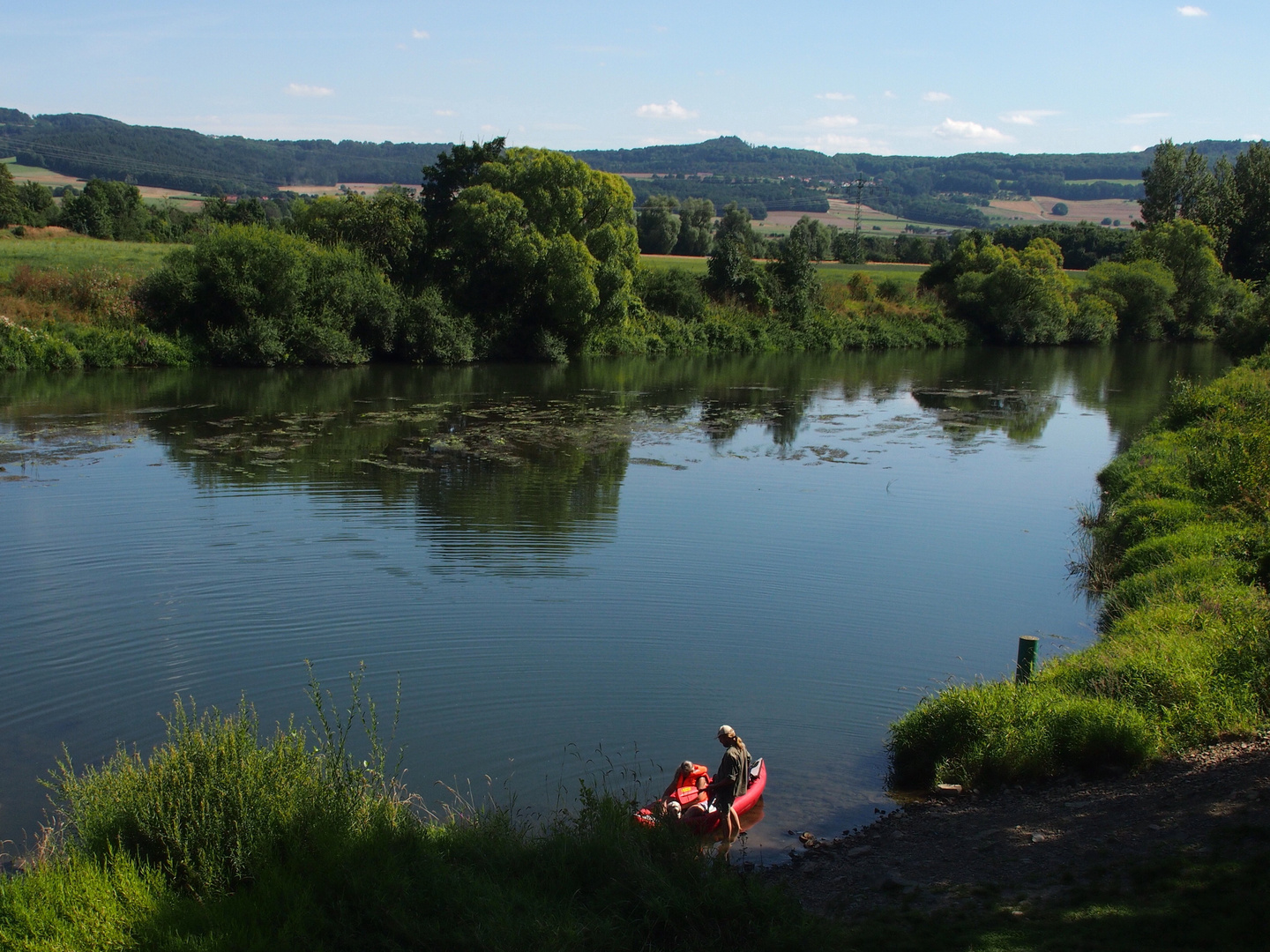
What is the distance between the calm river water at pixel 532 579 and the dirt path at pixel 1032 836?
77 cm

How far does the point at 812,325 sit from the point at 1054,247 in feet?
77.8

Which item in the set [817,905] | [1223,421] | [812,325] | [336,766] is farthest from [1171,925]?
[812,325]

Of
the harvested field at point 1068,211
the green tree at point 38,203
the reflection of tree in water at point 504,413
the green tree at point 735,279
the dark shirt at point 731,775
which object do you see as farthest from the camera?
the harvested field at point 1068,211

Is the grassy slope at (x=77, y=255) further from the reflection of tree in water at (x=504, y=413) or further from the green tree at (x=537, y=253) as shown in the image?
the green tree at (x=537, y=253)

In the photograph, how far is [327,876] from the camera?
6145 mm

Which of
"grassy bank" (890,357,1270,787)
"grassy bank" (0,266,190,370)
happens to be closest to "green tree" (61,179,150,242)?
"grassy bank" (0,266,190,370)

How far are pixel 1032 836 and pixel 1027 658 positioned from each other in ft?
10.1

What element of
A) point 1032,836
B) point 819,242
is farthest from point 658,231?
point 1032,836

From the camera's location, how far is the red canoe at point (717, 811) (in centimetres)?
788

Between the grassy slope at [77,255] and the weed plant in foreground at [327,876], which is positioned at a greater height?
the grassy slope at [77,255]

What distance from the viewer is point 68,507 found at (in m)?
18.1

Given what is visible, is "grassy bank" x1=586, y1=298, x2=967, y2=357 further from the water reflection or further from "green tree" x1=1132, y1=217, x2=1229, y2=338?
"green tree" x1=1132, y1=217, x2=1229, y2=338

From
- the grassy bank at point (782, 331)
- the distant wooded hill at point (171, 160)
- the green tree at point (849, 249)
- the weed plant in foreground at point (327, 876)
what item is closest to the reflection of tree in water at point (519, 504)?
the weed plant in foreground at point (327, 876)

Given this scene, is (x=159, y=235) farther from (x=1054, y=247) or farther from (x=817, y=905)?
(x=817, y=905)
